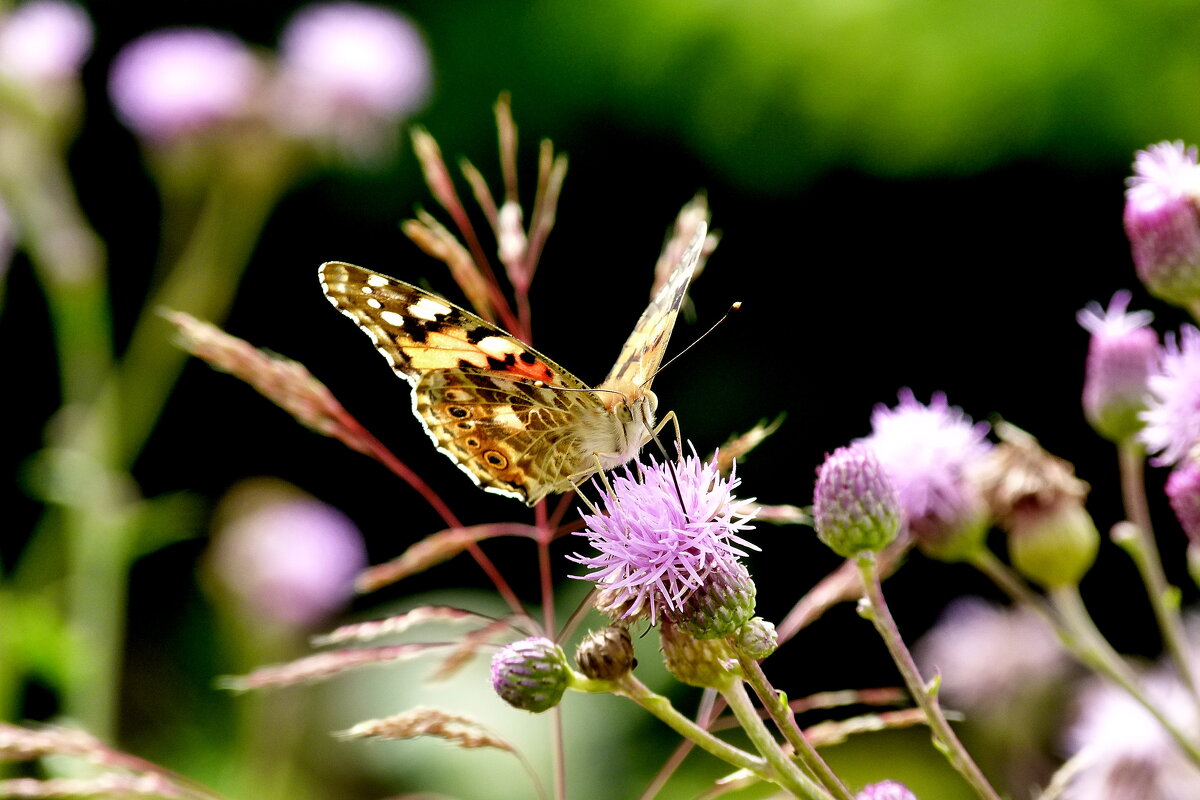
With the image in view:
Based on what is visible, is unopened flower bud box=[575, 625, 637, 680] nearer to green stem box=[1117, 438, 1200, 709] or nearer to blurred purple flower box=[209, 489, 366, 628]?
green stem box=[1117, 438, 1200, 709]

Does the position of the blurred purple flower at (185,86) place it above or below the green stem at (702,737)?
above

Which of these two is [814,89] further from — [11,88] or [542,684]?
[542,684]

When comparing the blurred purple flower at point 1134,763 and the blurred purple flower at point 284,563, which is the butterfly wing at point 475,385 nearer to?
the blurred purple flower at point 1134,763

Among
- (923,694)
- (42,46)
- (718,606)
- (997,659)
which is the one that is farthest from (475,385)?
(42,46)

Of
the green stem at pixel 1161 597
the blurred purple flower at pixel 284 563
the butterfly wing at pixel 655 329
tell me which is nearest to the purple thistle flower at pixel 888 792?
the green stem at pixel 1161 597

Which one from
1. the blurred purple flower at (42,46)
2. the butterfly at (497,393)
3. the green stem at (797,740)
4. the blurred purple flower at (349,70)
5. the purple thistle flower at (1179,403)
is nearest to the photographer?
the green stem at (797,740)

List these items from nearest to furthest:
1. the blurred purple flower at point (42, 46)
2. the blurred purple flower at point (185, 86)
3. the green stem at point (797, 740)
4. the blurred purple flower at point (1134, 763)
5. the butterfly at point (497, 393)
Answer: the green stem at point (797, 740)
the butterfly at point (497, 393)
the blurred purple flower at point (1134, 763)
the blurred purple flower at point (42, 46)
the blurred purple flower at point (185, 86)

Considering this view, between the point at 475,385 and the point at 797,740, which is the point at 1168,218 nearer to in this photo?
the point at 797,740
